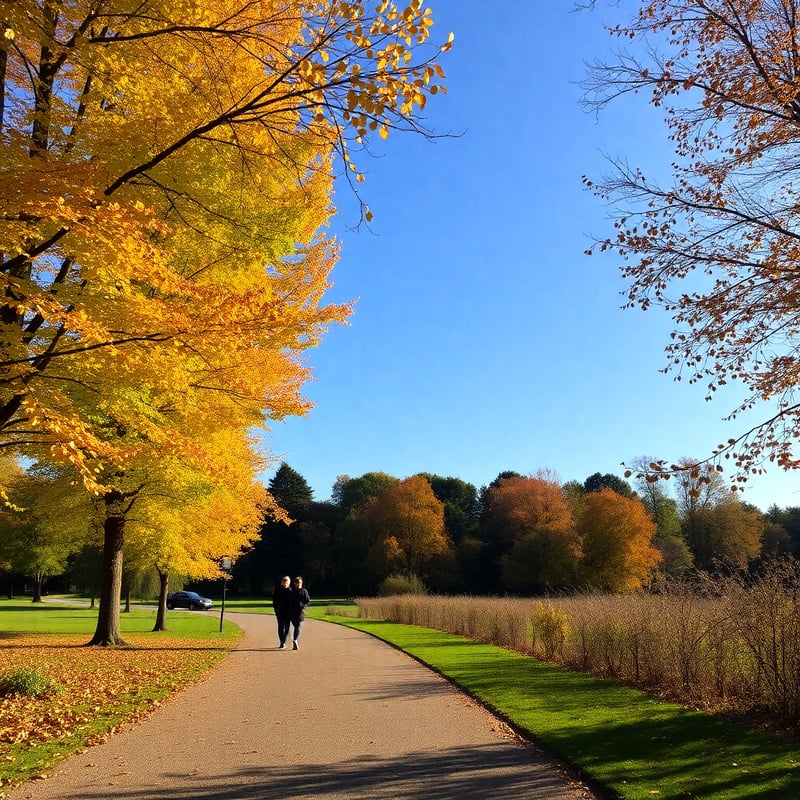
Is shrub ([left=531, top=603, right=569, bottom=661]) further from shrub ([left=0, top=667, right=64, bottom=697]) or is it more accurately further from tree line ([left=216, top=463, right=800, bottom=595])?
tree line ([left=216, top=463, right=800, bottom=595])

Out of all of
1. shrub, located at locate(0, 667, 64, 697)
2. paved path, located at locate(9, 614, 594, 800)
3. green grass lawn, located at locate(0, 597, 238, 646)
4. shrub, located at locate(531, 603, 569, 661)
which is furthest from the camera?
green grass lawn, located at locate(0, 597, 238, 646)

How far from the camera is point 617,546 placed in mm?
45750

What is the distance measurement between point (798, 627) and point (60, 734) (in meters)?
7.81

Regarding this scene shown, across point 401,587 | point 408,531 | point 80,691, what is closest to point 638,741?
point 80,691

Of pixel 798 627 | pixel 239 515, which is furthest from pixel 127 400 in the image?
pixel 239 515

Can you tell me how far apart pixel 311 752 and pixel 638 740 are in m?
3.17

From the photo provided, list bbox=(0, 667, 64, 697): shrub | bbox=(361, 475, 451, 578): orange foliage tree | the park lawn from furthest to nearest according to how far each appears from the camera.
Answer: bbox=(361, 475, 451, 578): orange foliage tree → bbox=(0, 667, 64, 697): shrub → the park lawn

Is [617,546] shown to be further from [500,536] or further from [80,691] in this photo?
[80,691]

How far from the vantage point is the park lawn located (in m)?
5.59

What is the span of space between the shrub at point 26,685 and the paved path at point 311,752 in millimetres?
1483

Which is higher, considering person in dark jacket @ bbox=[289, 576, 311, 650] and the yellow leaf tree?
the yellow leaf tree

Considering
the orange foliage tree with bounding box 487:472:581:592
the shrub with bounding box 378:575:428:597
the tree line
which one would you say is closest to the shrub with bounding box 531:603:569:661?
the tree line

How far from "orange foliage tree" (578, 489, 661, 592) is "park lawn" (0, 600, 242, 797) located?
116 ft

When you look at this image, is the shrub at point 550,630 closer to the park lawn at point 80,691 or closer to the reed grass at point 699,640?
the reed grass at point 699,640
